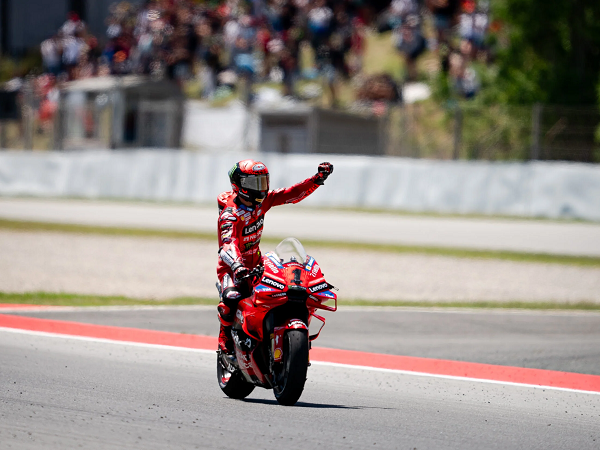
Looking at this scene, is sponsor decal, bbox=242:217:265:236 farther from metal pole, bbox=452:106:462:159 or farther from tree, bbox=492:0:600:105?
tree, bbox=492:0:600:105

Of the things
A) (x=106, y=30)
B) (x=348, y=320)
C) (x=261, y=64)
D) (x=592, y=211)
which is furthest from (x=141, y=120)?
(x=348, y=320)

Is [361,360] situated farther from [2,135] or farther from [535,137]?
[2,135]

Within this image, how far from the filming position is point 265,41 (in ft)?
91.4

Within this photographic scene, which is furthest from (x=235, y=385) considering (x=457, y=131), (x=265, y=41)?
(x=265, y=41)

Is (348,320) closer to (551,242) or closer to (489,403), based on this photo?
(489,403)

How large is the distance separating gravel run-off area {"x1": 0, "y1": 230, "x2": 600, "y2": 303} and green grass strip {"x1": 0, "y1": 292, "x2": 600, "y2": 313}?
1.21 feet

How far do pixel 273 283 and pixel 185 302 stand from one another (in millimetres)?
6005

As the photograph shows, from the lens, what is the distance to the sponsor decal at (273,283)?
5.55m

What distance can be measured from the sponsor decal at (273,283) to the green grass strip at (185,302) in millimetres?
5790

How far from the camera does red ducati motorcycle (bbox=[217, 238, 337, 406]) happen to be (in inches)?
217

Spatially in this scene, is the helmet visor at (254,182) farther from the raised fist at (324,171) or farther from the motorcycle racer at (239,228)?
the raised fist at (324,171)

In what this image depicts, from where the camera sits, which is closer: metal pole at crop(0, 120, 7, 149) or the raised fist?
the raised fist

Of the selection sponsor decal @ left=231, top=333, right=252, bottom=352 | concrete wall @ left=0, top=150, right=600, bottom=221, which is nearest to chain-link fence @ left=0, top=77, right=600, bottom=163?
concrete wall @ left=0, top=150, right=600, bottom=221

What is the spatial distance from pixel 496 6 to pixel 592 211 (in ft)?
22.0
